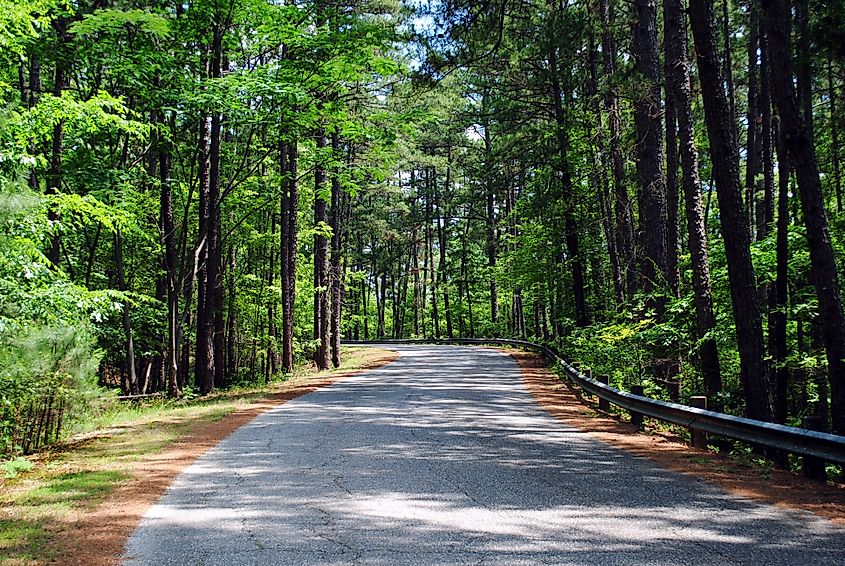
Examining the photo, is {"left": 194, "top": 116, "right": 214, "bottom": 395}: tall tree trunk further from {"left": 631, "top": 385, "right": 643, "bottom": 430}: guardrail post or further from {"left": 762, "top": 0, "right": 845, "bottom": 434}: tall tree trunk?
{"left": 762, "top": 0, "right": 845, "bottom": 434}: tall tree trunk

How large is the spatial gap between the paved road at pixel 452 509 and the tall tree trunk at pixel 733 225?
7.93 ft

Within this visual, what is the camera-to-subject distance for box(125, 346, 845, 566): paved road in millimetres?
4473

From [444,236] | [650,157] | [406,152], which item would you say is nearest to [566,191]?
[650,157]

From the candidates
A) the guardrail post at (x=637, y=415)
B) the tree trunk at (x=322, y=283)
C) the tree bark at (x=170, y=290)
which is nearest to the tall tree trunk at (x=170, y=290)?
the tree bark at (x=170, y=290)

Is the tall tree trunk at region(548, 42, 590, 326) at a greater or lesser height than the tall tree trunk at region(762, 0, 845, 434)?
greater

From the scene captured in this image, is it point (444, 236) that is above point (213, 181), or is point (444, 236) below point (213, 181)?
above

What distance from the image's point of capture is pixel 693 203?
11031mm

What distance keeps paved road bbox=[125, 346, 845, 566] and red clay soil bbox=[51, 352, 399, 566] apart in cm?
17

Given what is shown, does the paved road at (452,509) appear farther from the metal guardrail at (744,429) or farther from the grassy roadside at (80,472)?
the metal guardrail at (744,429)

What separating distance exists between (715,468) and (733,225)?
11.9 ft

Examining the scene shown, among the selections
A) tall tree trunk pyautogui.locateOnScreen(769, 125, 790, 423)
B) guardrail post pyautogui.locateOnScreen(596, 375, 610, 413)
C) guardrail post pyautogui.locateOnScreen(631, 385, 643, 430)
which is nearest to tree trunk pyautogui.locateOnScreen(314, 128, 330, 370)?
guardrail post pyautogui.locateOnScreen(596, 375, 610, 413)

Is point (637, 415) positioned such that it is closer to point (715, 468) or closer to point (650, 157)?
point (715, 468)

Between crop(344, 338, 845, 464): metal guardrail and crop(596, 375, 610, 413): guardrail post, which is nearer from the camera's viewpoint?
crop(344, 338, 845, 464): metal guardrail

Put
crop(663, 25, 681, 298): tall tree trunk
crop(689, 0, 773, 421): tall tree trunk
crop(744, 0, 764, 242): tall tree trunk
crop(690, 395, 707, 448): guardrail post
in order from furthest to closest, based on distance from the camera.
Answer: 1. crop(744, 0, 764, 242): tall tree trunk
2. crop(663, 25, 681, 298): tall tree trunk
3. crop(689, 0, 773, 421): tall tree trunk
4. crop(690, 395, 707, 448): guardrail post
